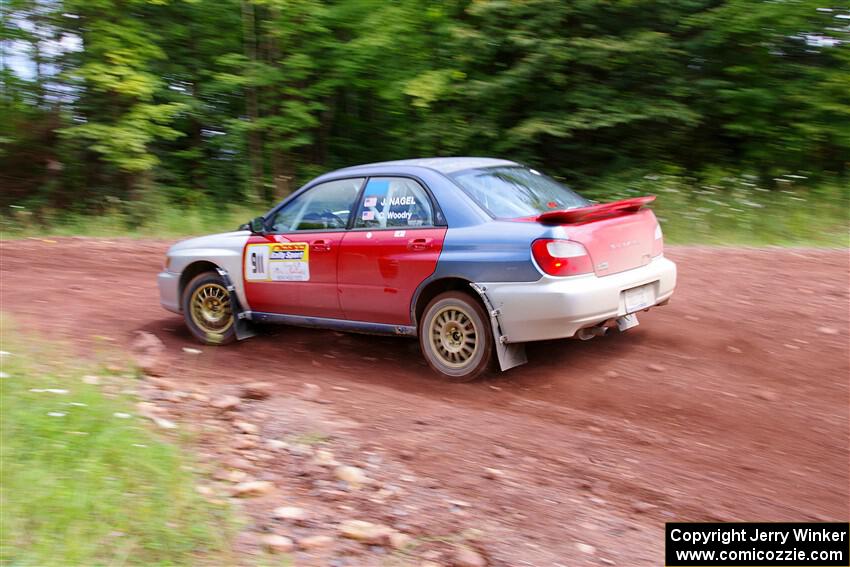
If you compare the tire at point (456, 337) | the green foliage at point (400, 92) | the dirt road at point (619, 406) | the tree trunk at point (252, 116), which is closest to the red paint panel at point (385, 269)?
the tire at point (456, 337)

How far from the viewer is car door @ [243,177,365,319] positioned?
6836mm

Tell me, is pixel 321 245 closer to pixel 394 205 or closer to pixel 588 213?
pixel 394 205

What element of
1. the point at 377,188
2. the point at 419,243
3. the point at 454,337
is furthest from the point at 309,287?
the point at 454,337

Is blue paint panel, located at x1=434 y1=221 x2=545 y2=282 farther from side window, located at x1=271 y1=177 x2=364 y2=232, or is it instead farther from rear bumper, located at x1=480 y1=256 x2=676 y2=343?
side window, located at x1=271 y1=177 x2=364 y2=232

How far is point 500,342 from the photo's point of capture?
5883mm

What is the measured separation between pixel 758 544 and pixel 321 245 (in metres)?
4.27

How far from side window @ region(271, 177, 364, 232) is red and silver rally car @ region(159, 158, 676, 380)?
10 mm

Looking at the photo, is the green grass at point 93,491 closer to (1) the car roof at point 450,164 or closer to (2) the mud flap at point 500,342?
(2) the mud flap at point 500,342

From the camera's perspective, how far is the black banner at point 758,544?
3.68 m

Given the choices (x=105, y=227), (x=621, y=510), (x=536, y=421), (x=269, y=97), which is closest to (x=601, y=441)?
(x=536, y=421)

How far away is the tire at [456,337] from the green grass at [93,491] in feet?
7.72

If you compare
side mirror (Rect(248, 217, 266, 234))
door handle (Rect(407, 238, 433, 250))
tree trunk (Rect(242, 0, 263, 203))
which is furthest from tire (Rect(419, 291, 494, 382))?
tree trunk (Rect(242, 0, 263, 203))

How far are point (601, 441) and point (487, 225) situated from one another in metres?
1.87

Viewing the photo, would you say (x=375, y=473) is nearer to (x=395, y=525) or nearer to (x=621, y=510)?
(x=395, y=525)
